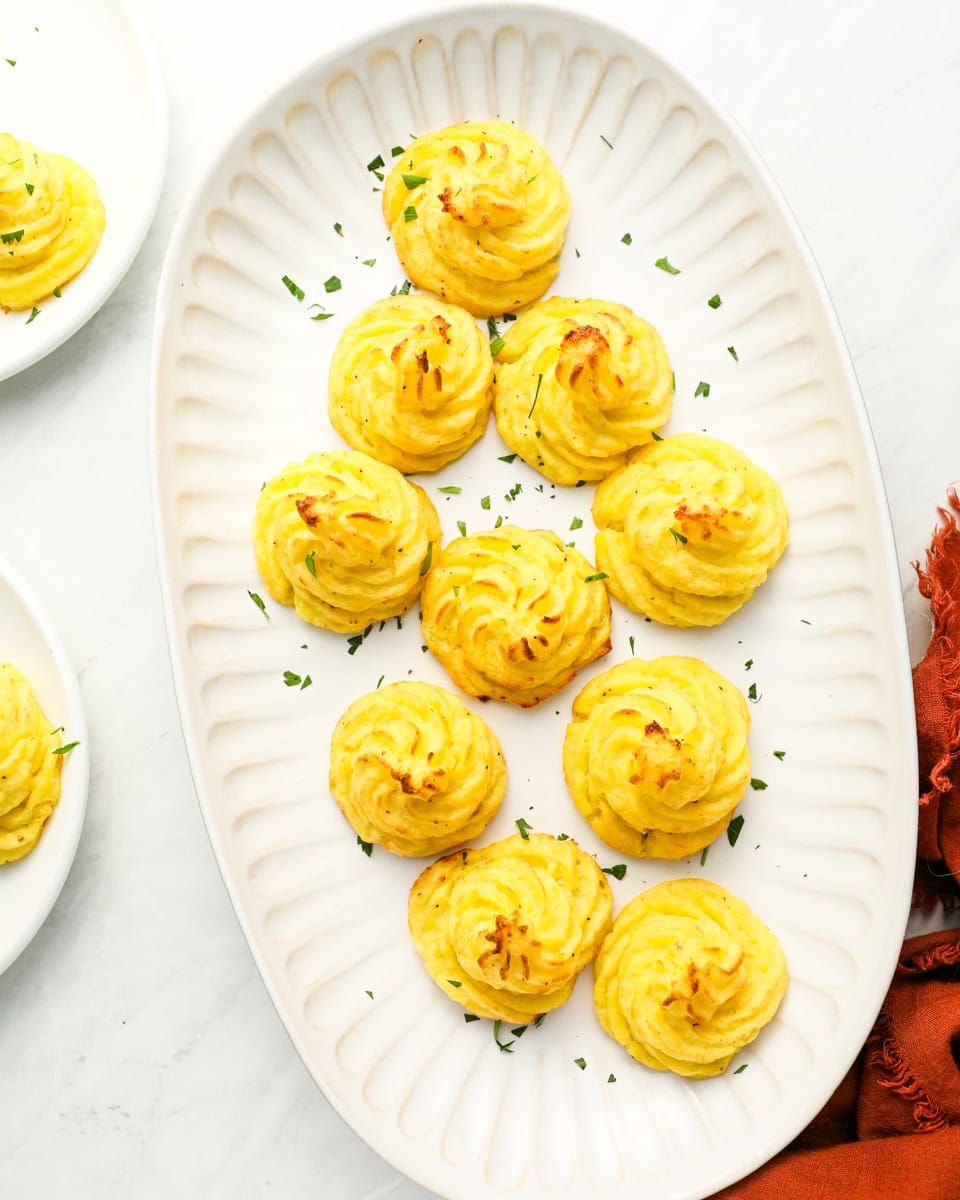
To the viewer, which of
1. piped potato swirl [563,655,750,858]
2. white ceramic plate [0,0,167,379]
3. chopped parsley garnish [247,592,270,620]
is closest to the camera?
piped potato swirl [563,655,750,858]

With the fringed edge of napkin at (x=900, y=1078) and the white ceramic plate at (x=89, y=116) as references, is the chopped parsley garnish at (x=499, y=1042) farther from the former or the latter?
the white ceramic plate at (x=89, y=116)

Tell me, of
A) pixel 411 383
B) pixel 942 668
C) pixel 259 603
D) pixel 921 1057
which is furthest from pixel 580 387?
pixel 921 1057

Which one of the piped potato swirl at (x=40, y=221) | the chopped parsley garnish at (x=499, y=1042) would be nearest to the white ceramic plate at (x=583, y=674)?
the chopped parsley garnish at (x=499, y=1042)

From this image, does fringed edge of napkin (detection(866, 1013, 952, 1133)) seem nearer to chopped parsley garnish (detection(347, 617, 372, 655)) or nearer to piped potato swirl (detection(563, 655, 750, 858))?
piped potato swirl (detection(563, 655, 750, 858))

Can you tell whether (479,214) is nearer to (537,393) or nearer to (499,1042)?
(537,393)

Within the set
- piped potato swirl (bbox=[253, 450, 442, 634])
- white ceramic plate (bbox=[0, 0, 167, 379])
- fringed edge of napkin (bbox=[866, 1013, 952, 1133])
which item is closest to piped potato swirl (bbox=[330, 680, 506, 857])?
piped potato swirl (bbox=[253, 450, 442, 634])

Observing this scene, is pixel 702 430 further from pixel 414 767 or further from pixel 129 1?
pixel 129 1
